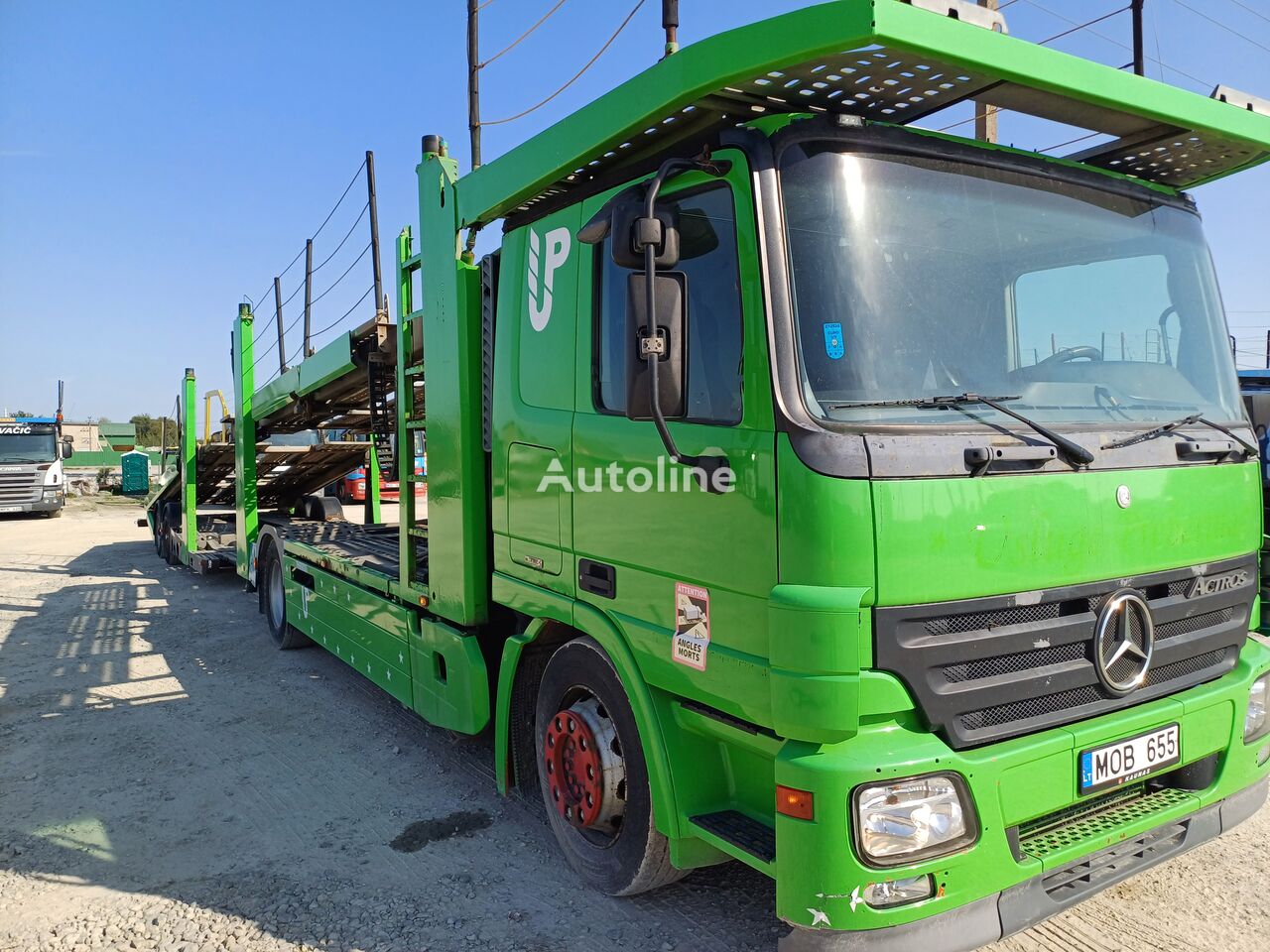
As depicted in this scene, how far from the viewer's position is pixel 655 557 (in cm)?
276

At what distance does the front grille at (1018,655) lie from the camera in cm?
219

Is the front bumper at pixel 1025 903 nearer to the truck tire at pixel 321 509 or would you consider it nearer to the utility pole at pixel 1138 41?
the utility pole at pixel 1138 41

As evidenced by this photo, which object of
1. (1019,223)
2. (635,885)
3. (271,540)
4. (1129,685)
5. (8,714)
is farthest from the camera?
(271,540)

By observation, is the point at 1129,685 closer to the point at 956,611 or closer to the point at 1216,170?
the point at 956,611

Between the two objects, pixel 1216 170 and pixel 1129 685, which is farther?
pixel 1216 170

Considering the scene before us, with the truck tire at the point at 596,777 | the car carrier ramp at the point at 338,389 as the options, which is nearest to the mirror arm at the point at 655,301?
the truck tire at the point at 596,777

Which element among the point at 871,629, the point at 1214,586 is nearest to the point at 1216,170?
the point at 1214,586

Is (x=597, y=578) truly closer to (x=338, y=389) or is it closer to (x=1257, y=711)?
(x=1257, y=711)

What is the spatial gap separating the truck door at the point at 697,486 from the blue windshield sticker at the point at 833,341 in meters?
0.17

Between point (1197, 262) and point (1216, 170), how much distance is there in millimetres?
420

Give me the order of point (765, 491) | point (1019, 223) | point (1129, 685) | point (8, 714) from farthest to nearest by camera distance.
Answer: point (8, 714)
point (1019, 223)
point (1129, 685)
point (765, 491)

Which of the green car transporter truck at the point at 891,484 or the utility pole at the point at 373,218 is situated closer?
the green car transporter truck at the point at 891,484

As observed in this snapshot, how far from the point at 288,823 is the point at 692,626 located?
2430 millimetres

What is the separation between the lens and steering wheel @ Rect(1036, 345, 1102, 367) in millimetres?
2668
